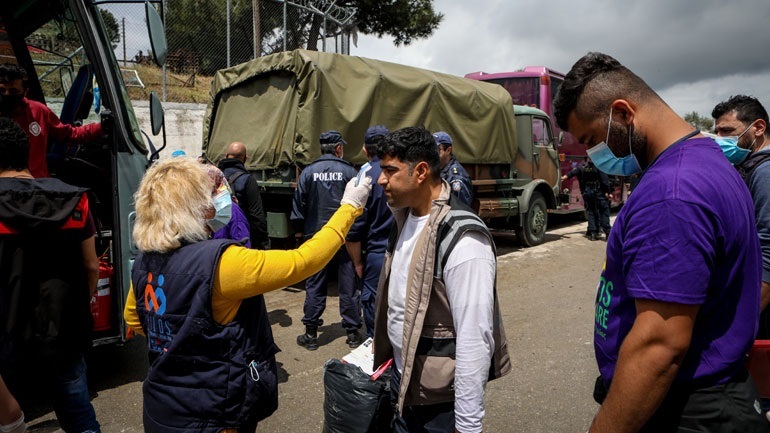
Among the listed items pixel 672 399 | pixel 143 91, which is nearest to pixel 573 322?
pixel 672 399

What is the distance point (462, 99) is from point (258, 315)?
6755mm

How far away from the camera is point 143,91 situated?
11.6 m

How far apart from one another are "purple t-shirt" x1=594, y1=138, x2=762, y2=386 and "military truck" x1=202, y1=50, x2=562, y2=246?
16.8 feet

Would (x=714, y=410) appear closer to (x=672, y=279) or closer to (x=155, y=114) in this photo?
(x=672, y=279)

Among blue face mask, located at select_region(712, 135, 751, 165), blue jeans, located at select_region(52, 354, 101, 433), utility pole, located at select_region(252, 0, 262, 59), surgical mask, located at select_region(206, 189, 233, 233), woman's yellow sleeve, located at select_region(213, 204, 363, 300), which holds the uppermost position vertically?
utility pole, located at select_region(252, 0, 262, 59)

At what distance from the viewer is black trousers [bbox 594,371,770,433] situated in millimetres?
1297

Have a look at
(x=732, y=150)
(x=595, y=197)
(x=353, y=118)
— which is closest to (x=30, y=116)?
(x=353, y=118)

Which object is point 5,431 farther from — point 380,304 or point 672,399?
point 672,399

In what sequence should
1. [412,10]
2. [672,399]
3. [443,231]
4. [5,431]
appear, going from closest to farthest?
[672,399] → [443,231] → [5,431] → [412,10]

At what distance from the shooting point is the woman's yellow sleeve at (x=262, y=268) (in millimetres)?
1745

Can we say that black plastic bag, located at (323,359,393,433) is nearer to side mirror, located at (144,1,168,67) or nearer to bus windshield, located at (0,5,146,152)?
bus windshield, located at (0,5,146,152)

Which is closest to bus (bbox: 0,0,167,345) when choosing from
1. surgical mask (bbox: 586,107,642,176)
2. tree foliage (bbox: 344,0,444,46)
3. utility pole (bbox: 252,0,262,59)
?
surgical mask (bbox: 586,107,642,176)

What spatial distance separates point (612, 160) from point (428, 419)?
1153 mm

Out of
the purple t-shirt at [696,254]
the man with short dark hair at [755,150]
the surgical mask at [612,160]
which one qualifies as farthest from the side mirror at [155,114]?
the man with short dark hair at [755,150]
